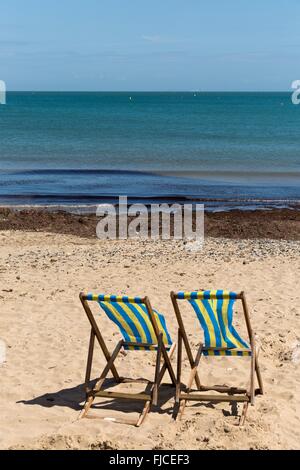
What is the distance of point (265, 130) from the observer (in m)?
62.5

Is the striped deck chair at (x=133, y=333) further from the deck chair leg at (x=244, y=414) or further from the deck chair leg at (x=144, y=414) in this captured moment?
the deck chair leg at (x=244, y=414)

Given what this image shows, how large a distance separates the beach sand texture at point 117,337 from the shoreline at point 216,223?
1013 millimetres

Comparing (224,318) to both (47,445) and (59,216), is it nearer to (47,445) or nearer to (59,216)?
(47,445)

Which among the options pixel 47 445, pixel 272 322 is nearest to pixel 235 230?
pixel 272 322

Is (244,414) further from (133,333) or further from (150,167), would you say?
(150,167)

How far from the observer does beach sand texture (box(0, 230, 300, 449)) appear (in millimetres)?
5113

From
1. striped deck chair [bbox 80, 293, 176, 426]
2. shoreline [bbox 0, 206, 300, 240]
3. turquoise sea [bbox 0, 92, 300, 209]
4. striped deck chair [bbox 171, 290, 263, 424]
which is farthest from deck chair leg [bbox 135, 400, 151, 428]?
turquoise sea [bbox 0, 92, 300, 209]

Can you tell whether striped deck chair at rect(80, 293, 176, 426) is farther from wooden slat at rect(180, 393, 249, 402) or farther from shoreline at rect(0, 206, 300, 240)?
shoreline at rect(0, 206, 300, 240)

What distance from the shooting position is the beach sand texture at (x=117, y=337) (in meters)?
5.11

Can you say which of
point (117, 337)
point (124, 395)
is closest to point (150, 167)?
point (117, 337)

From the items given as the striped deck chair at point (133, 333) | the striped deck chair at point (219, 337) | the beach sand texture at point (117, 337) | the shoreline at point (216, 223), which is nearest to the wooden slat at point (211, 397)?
the striped deck chair at point (219, 337)

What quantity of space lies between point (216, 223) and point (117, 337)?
844cm

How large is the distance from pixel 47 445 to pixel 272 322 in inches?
147

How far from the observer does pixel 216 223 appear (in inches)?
611
